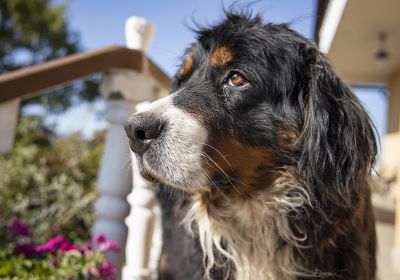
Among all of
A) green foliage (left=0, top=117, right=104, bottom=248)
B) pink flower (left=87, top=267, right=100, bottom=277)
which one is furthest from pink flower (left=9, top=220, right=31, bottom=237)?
pink flower (left=87, top=267, right=100, bottom=277)

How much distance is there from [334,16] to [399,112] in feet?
12.1

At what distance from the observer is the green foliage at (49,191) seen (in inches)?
127

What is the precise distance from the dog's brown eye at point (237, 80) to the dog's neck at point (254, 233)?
506mm

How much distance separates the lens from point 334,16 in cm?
458

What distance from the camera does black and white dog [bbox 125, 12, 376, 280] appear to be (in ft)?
6.22

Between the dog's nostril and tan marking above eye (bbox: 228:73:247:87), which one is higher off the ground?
tan marking above eye (bbox: 228:73:247:87)

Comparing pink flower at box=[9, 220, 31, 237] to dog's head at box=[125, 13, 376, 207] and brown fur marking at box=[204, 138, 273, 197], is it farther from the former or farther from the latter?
brown fur marking at box=[204, 138, 273, 197]

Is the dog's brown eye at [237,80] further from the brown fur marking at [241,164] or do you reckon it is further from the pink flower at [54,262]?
the pink flower at [54,262]

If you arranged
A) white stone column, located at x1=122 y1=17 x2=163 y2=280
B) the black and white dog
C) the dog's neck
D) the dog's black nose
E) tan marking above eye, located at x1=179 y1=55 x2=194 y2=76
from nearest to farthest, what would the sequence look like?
1. the dog's black nose
2. the black and white dog
3. the dog's neck
4. tan marking above eye, located at x1=179 y1=55 x2=194 y2=76
5. white stone column, located at x1=122 y1=17 x2=163 y2=280

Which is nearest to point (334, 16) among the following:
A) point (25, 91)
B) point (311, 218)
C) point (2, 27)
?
point (311, 218)

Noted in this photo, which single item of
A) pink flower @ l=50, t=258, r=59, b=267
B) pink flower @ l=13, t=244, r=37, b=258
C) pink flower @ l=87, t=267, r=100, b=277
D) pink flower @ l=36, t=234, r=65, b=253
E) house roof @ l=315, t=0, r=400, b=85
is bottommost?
pink flower @ l=87, t=267, r=100, b=277

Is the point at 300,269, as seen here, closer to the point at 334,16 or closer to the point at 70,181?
the point at 70,181

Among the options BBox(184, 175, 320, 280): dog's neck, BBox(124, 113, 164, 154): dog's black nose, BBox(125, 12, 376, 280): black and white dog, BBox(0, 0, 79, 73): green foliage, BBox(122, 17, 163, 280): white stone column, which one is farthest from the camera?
BBox(0, 0, 79, 73): green foliage

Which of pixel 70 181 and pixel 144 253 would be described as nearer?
pixel 144 253
